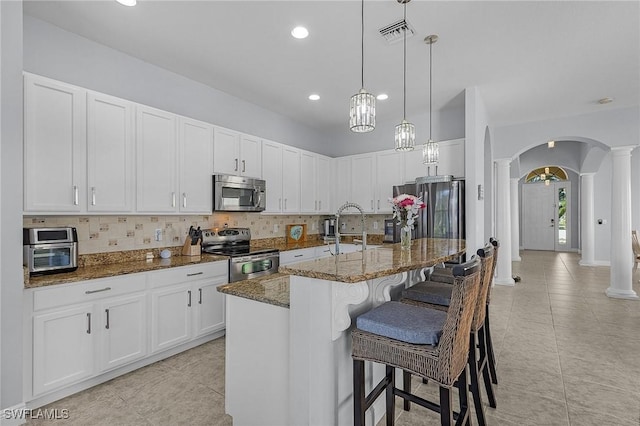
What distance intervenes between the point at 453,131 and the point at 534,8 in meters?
2.39

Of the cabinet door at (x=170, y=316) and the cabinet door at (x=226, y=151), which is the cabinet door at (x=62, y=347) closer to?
the cabinet door at (x=170, y=316)

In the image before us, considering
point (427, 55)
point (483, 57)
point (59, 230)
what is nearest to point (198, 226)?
point (59, 230)

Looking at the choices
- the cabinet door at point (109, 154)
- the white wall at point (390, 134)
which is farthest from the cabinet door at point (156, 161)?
the white wall at point (390, 134)

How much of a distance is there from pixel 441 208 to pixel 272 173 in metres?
2.35

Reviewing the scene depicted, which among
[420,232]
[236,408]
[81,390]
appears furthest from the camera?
[420,232]

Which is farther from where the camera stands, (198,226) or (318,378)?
(198,226)

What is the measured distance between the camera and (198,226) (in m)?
3.88

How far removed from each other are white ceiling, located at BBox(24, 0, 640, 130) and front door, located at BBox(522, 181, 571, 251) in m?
7.19

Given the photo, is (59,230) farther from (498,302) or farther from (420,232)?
(498,302)

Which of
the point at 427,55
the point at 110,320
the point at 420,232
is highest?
the point at 427,55

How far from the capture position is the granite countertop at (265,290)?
1776 mm

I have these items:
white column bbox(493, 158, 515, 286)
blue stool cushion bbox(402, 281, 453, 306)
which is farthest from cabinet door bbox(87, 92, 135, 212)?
white column bbox(493, 158, 515, 286)

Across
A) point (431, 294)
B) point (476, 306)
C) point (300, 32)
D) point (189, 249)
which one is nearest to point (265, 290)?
point (431, 294)

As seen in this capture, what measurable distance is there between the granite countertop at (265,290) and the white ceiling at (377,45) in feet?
6.91
